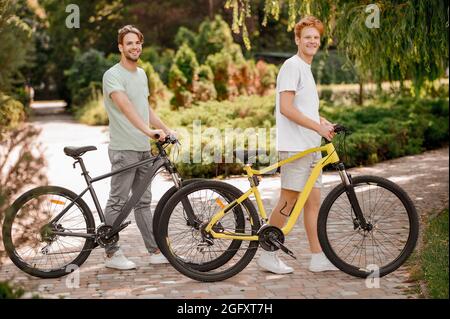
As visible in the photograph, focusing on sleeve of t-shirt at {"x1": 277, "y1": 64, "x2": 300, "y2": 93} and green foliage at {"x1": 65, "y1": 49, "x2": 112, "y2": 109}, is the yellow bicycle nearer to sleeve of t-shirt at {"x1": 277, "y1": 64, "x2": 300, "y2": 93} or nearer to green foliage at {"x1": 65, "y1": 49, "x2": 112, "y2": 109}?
sleeve of t-shirt at {"x1": 277, "y1": 64, "x2": 300, "y2": 93}

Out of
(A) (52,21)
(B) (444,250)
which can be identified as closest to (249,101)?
(B) (444,250)

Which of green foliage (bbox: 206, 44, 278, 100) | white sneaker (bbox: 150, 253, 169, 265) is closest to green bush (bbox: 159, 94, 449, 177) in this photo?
green foliage (bbox: 206, 44, 278, 100)

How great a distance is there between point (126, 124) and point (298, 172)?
134 cm

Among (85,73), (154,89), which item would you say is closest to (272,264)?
(154,89)

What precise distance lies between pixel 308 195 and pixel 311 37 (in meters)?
1.14

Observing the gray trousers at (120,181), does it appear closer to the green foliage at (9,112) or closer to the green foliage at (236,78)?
the green foliage at (9,112)

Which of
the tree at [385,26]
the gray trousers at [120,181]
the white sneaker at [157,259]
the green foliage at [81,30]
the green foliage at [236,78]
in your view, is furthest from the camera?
the green foliage at [81,30]

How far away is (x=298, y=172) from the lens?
17.6 ft

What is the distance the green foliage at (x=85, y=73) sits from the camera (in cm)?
2594

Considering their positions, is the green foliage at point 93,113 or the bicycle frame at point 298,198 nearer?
the bicycle frame at point 298,198

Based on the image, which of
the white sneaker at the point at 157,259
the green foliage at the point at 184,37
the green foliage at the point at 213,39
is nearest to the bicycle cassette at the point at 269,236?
the white sneaker at the point at 157,259

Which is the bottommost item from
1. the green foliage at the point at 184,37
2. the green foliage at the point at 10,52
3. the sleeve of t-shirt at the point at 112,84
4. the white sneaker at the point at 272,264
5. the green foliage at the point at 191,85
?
the white sneaker at the point at 272,264

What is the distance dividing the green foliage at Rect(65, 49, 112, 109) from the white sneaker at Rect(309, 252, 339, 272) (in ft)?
69.4

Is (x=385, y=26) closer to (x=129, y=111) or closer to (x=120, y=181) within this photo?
(x=129, y=111)
